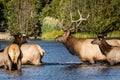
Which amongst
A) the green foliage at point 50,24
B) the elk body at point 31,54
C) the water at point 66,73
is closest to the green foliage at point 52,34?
Result: the green foliage at point 50,24

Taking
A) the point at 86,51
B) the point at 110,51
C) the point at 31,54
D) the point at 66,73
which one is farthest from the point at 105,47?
the point at 66,73

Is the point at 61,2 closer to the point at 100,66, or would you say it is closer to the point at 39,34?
the point at 39,34

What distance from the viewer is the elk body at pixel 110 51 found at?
27.8 metres

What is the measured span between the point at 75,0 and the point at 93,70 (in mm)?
57473

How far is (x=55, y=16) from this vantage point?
86.1m

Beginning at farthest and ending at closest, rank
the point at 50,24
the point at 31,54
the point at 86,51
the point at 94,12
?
1. the point at 94,12
2. the point at 50,24
3. the point at 86,51
4. the point at 31,54

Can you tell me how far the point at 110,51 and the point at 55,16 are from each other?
58.3 meters

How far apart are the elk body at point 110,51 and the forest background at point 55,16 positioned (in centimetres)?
4740

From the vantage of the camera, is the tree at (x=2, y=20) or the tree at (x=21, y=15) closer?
the tree at (x=21, y=15)

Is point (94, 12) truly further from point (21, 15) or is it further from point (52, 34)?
point (21, 15)

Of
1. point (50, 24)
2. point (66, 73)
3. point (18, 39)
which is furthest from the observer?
point (50, 24)

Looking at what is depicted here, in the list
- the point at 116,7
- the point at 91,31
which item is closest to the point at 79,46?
the point at 91,31

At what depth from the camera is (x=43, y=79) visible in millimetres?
23406

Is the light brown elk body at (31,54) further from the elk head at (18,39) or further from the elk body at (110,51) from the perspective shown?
the elk body at (110,51)
